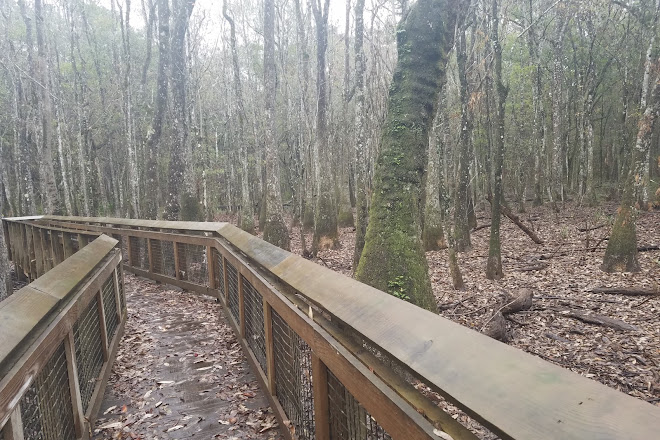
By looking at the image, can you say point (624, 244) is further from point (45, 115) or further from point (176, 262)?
point (45, 115)

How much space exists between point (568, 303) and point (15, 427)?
7642mm

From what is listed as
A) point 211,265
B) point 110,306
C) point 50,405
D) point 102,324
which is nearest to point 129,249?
point 211,265

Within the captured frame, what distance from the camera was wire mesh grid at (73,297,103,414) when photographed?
11.1 ft

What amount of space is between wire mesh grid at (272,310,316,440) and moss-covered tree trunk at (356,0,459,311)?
1755mm

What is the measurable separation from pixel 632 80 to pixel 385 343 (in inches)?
1082

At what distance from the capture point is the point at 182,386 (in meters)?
4.20

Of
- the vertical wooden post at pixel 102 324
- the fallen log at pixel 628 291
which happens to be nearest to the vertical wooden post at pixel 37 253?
the vertical wooden post at pixel 102 324

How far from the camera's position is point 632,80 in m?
22.3

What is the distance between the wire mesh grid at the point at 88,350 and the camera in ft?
11.1

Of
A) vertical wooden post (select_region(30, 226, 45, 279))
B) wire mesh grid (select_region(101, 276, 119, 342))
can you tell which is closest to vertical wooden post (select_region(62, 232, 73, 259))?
wire mesh grid (select_region(101, 276, 119, 342))

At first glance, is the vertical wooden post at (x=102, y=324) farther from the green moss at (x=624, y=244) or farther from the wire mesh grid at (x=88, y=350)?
the green moss at (x=624, y=244)

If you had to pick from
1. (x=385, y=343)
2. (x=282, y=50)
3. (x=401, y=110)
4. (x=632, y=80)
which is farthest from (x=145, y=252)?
(x=632, y=80)

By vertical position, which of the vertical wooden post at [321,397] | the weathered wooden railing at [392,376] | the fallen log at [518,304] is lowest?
the fallen log at [518,304]

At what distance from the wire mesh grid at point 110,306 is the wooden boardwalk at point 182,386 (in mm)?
333
